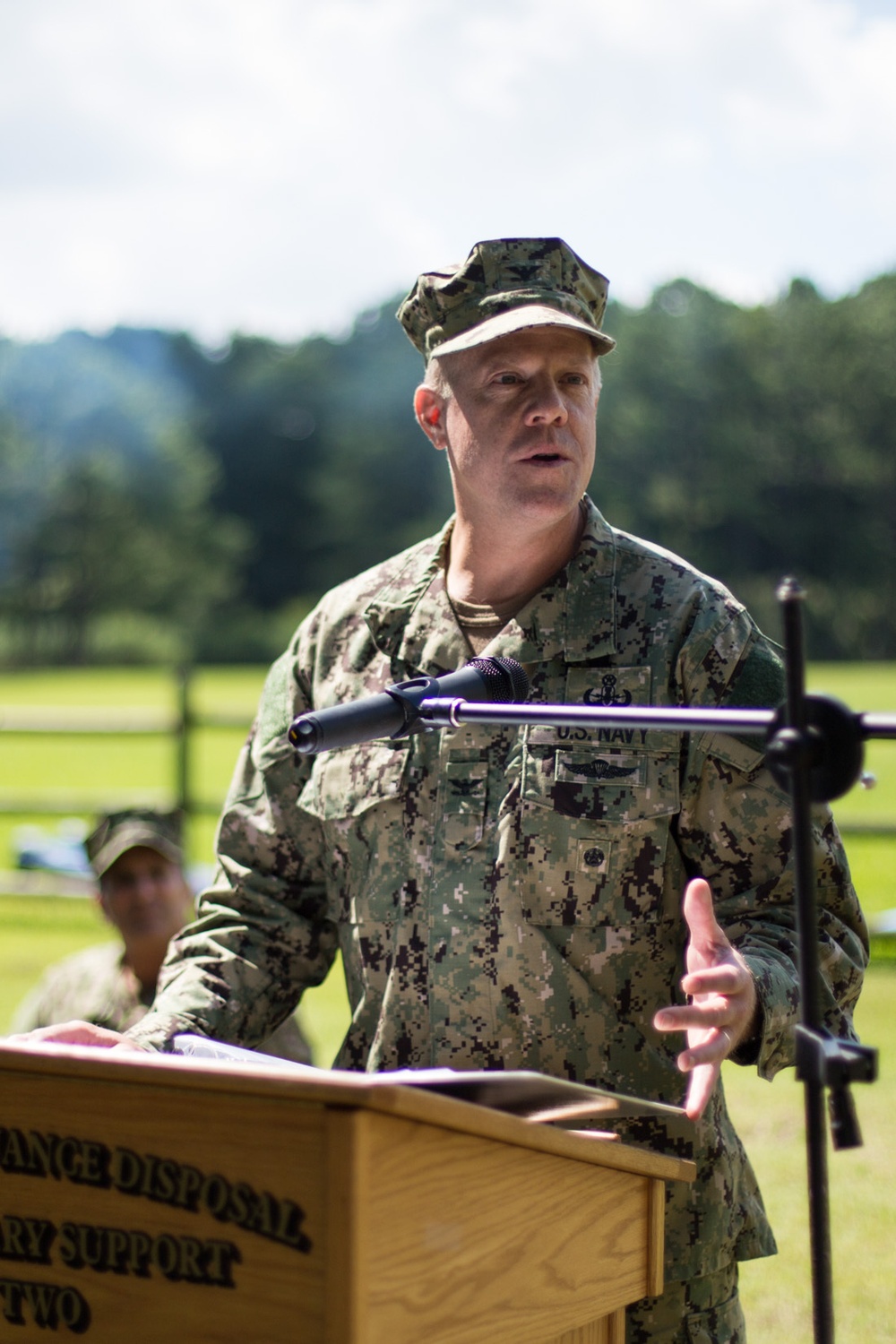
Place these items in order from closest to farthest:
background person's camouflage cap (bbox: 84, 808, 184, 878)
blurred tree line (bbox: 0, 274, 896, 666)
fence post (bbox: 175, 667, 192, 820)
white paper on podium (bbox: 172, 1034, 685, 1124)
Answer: white paper on podium (bbox: 172, 1034, 685, 1124) < background person's camouflage cap (bbox: 84, 808, 184, 878) < fence post (bbox: 175, 667, 192, 820) < blurred tree line (bbox: 0, 274, 896, 666)

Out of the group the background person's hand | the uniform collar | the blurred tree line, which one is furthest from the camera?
→ the blurred tree line

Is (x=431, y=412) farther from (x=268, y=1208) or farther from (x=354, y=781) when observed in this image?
(x=268, y=1208)

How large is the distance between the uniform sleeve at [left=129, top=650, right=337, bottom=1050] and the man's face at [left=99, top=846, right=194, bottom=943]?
220 centimetres

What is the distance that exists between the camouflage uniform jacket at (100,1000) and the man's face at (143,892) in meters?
0.18

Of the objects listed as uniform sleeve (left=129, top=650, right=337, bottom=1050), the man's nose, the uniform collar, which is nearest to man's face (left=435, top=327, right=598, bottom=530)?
the man's nose

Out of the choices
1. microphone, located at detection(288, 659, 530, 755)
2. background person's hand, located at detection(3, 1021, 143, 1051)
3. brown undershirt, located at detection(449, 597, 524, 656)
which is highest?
brown undershirt, located at detection(449, 597, 524, 656)

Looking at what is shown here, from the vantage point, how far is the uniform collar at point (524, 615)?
8.33 feet

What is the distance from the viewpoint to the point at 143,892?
497cm

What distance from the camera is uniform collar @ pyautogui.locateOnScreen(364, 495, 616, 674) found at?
2.54 metres

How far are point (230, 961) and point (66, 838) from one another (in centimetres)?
1107

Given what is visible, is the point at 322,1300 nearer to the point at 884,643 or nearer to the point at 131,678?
the point at 884,643

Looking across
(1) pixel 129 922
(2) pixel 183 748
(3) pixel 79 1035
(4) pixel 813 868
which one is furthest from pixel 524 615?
(2) pixel 183 748

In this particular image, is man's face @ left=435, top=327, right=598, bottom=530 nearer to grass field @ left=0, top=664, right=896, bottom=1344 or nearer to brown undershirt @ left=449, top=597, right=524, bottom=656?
brown undershirt @ left=449, top=597, right=524, bottom=656

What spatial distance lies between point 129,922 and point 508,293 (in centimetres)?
292
